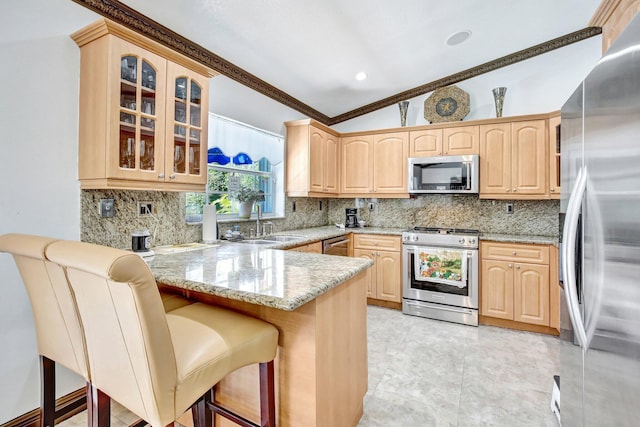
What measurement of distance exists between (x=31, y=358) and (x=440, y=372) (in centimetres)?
261

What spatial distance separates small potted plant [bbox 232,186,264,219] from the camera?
Answer: 307cm

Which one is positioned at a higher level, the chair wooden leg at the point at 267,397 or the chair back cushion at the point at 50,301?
the chair back cushion at the point at 50,301

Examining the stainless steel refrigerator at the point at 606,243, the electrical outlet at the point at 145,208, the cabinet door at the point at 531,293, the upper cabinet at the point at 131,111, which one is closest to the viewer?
the stainless steel refrigerator at the point at 606,243

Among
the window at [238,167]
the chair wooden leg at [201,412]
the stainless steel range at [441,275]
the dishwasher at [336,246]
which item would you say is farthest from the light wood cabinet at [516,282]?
the chair wooden leg at [201,412]

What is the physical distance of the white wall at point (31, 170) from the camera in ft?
5.20

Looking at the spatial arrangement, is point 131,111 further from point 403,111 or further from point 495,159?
point 495,159

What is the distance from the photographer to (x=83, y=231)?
6.15 ft

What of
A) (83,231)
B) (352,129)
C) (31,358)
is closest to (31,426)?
(31,358)

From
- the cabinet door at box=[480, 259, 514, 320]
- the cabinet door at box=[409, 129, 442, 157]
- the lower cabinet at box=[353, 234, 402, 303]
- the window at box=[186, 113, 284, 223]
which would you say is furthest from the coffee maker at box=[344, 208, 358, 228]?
the cabinet door at box=[480, 259, 514, 320]

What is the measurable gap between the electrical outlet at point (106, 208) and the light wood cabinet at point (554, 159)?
12.8 ft

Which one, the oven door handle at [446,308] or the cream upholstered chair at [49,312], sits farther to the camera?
the oven door handle at [446,308]

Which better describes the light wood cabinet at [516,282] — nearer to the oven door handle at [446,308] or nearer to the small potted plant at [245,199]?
the oven door handle at [446,308]

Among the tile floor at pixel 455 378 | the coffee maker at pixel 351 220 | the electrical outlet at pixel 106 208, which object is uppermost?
the electrical outlet at pixel 106 208

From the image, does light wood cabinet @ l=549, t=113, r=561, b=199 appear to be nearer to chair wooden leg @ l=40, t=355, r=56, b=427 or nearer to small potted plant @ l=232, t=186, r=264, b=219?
small potted plant @ l=232, t=186, r=264, b=219
